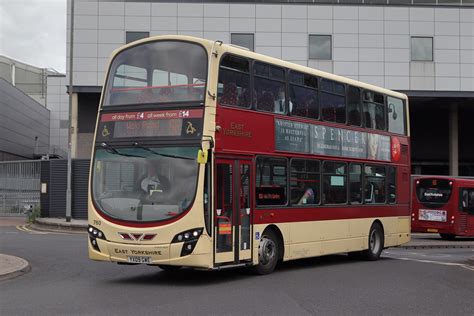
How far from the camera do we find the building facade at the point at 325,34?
38.5m

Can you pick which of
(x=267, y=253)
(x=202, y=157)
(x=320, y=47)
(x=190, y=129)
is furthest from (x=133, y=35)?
(x=202, y=157)

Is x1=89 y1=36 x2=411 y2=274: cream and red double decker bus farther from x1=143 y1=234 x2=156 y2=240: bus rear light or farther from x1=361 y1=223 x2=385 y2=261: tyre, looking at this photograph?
x1=361 y1=223 x2=385 y2=261: tyre

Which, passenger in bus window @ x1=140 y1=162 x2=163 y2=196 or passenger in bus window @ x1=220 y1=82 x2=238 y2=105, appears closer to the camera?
passenger in bus window @ x1=140 y1=162 x2=163 y2=196

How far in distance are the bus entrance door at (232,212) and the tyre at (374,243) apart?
5799mm

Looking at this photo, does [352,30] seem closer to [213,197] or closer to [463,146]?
[463,146]

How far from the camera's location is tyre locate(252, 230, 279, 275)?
12781 mm

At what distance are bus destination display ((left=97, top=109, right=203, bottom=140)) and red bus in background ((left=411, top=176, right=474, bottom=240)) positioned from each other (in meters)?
21.3

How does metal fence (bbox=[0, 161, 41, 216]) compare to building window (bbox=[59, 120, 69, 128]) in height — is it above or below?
below

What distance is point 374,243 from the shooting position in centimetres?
1752

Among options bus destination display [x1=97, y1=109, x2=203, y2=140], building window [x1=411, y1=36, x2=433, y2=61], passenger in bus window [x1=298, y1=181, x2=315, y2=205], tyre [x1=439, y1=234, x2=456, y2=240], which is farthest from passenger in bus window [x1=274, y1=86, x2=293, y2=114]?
building window [x1=411, y1=36, x2=433, y2=61]

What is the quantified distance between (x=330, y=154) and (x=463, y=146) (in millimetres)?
38167

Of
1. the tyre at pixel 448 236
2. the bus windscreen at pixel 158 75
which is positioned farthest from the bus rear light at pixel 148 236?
the tyre at pixel 448 236

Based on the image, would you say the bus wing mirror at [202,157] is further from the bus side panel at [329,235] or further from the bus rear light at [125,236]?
the bus side panel at [329,235]

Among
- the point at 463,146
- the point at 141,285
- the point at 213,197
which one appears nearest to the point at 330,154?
the point at 213,197
